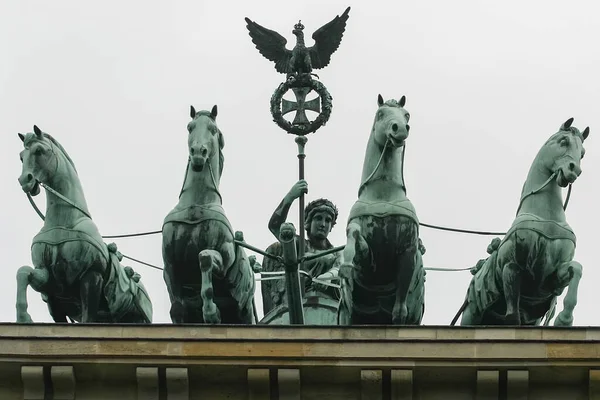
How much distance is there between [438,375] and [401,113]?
3.68m

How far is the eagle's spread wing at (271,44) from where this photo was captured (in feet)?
141

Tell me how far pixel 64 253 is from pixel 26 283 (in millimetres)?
581

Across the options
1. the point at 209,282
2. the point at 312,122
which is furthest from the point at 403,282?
the point at 312,122

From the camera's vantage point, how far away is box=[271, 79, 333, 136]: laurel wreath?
42.0 meters

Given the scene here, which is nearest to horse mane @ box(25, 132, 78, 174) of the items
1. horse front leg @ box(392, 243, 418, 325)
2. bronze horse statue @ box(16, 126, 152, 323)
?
bronze horse statue @ box(16, 126, 152, 323)

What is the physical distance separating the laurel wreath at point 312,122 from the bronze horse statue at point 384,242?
13.2 ft

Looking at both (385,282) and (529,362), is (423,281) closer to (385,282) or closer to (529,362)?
(385,282)

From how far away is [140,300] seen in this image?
128 feet

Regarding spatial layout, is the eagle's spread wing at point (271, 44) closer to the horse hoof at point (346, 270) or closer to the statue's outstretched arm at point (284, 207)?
the statue's outstretched arm at point (284, 207)

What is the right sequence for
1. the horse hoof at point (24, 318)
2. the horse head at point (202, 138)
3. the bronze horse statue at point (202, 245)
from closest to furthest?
the horse hoof at point (24, 318) < the horse head at point (202, 138) < the bronze horse statue at point (202, 245)

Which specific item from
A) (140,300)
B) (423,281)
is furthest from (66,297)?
(423,281)

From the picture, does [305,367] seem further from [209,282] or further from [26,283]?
[26,283]

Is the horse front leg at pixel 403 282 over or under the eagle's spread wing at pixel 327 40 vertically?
under

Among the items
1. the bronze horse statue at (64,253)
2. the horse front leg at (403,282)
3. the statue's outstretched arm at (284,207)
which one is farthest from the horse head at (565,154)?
the bronze horse statue at (64,253)
